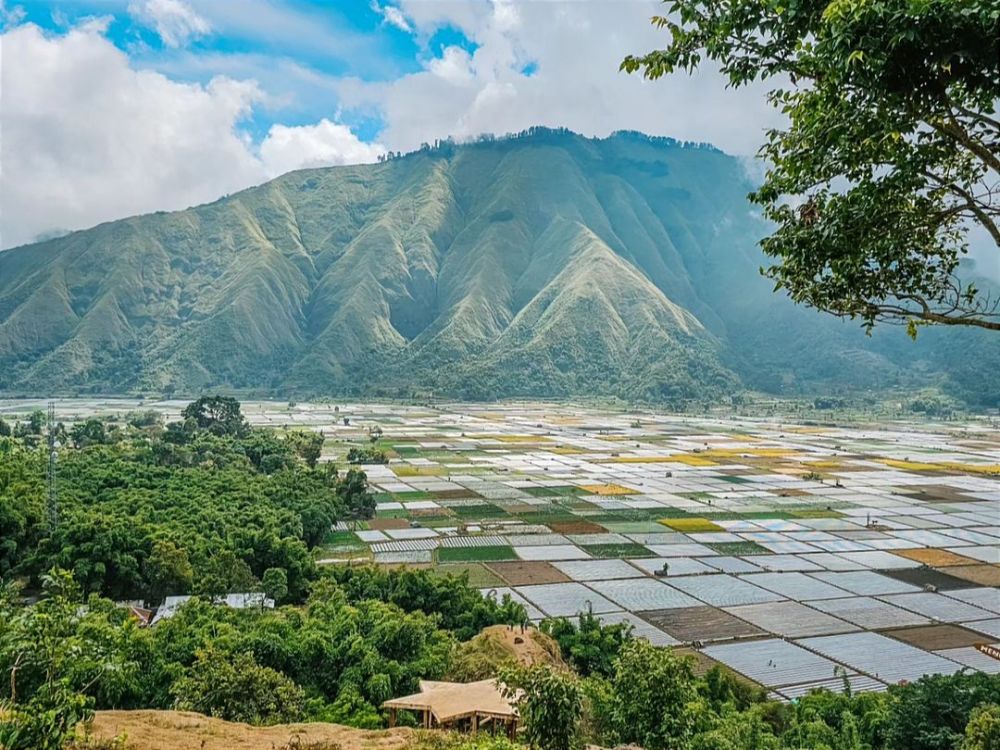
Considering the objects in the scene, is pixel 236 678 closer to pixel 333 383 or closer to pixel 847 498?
pixel 847 498

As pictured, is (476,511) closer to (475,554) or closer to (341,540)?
(475,554)

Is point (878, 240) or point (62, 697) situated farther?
point (62, 697)

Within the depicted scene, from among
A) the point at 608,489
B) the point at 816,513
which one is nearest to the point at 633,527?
the point at 608,489

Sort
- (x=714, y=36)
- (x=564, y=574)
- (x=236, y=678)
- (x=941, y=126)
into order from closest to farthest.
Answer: (x=941, y=126) → (x=714, y=36) → (x=236, y=678) → (x=564, y=574)

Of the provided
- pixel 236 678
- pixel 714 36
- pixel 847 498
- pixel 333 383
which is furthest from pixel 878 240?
pixel 333 383

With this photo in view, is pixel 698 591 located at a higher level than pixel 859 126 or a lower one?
lower

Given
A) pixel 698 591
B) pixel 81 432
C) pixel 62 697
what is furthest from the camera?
pixel 81 432

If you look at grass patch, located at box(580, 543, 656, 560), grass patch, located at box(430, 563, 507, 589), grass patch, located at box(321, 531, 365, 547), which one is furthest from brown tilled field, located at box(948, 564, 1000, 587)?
grass patch, located at box(321, 531, 365, 547)

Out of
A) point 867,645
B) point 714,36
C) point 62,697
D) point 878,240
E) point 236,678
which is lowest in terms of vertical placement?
point 867,645
